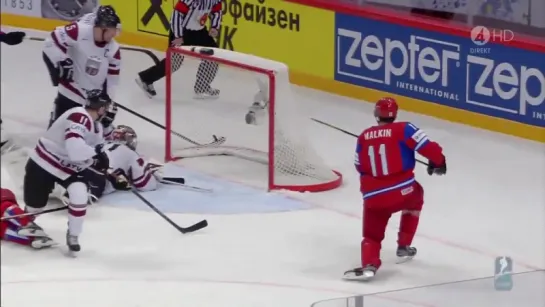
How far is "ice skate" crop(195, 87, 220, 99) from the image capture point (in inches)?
344

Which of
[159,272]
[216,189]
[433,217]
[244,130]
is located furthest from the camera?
[244,130]

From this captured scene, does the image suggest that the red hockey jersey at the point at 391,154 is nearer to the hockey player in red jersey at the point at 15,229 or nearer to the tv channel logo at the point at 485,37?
the hockey player in red jersey at the point at 15,229

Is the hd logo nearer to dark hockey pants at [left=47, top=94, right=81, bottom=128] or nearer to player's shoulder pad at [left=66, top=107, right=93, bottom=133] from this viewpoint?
dark hockey pants at [left=47, top=94, right=81, bottom=128]

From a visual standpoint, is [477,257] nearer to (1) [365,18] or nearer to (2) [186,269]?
(2) [186,269]

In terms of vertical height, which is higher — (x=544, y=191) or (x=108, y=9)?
(x=108, y=9)

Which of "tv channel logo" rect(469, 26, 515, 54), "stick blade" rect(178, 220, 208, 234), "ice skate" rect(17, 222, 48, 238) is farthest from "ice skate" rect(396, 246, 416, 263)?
"tv channel logo" rect(469, 26, 515, 54)

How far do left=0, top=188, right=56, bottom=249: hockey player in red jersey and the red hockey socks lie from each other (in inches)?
64.6

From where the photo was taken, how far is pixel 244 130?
8.52 meters

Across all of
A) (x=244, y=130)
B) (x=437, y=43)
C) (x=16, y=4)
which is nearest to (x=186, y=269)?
(x=244, y=130)

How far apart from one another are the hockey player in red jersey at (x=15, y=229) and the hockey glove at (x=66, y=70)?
51.4 inches

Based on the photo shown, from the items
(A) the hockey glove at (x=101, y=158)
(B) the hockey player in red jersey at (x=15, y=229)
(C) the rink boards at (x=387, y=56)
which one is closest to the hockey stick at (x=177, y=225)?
(A) the hockey glove at (x=101, y=158)

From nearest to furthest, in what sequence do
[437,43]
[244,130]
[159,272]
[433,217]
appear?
[159,272]
[433,217]
[244,130]
[437,43]

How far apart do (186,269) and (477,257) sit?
4.51ft

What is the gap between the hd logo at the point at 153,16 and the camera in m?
10.5
